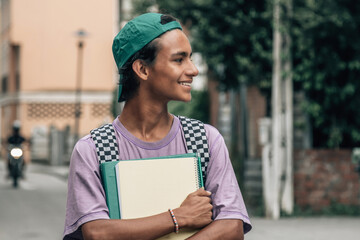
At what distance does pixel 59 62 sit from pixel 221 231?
121ft

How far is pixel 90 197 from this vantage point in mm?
2203

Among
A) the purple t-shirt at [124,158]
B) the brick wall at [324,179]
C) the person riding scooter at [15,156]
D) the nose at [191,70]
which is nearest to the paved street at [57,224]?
the brick wall at [324,179]

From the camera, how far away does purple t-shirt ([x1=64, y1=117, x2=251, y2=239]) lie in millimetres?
2209

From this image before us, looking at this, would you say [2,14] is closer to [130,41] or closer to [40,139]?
[40,139]

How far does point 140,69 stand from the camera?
90.5 inches

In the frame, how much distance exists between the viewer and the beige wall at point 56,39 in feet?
125

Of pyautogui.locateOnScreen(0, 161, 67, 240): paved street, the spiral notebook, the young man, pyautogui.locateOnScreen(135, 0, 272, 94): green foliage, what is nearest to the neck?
the young man

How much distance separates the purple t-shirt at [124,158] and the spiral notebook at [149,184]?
4 cm

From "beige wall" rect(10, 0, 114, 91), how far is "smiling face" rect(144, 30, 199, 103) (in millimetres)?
36112

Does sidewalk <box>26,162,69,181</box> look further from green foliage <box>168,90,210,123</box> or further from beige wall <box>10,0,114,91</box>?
beige wall <box>10,0,114,91</box>

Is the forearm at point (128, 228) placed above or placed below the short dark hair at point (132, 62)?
below

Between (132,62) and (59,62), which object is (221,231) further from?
(59,62)

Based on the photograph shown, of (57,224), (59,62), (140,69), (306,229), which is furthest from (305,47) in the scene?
(59,62)

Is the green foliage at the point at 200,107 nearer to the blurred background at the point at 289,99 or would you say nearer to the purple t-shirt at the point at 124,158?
the blurred background at the point at 289,99
